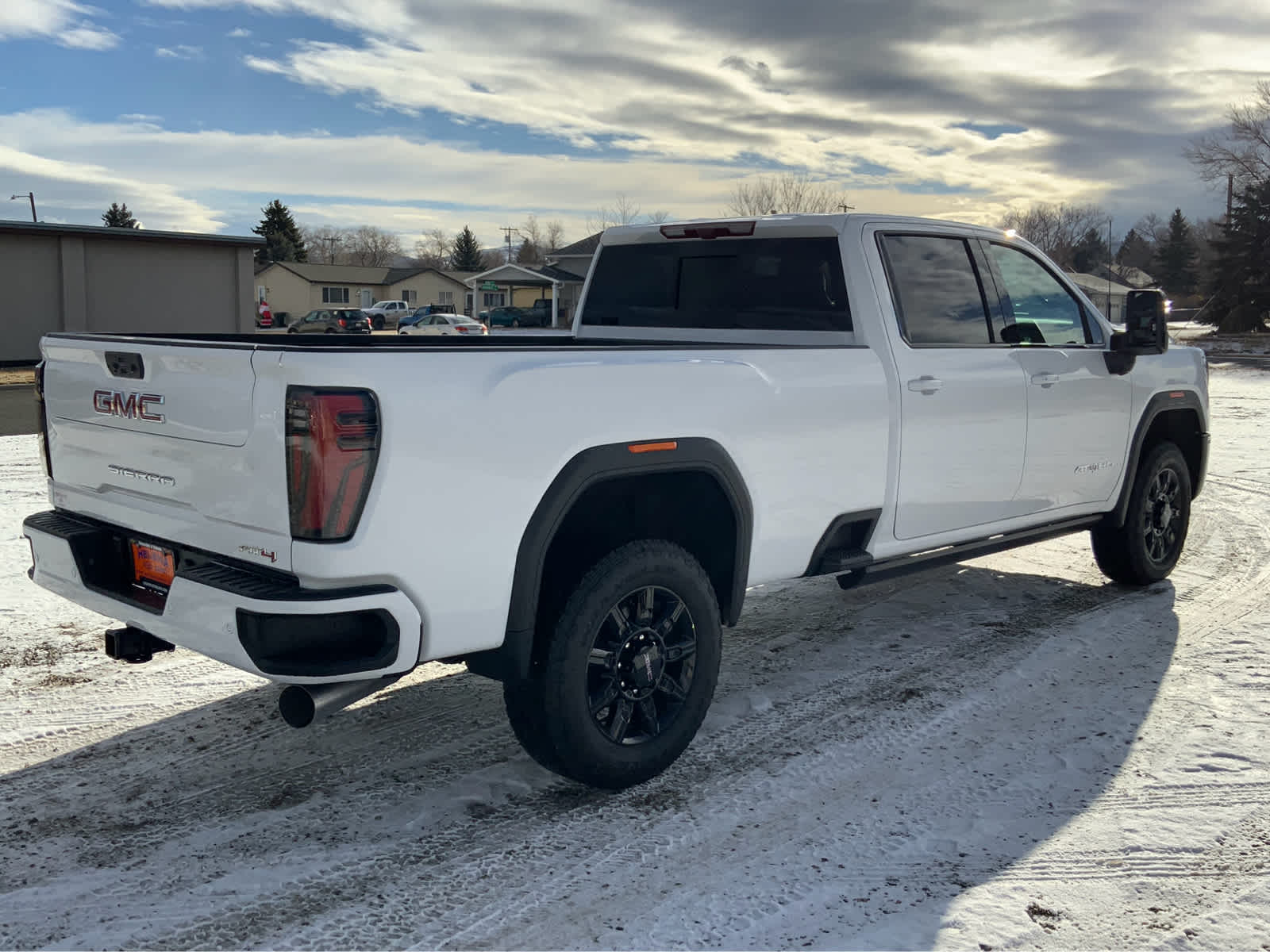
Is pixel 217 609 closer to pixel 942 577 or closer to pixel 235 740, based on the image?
pixel 235 740

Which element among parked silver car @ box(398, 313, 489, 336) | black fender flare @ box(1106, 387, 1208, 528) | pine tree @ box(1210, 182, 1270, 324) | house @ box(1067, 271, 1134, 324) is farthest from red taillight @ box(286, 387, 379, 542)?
house @ box(1067, 271, 1134, 324)

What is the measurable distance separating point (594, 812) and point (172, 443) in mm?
1914

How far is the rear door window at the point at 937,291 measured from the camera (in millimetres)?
5379

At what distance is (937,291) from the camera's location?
556 centimetres

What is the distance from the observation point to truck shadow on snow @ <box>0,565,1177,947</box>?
3355mm

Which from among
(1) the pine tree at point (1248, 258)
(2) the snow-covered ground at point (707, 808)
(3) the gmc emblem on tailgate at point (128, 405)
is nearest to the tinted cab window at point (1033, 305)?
(2) the snow-covered ground at point (707, 808)

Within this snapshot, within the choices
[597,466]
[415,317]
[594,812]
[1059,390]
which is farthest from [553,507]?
[415,317]

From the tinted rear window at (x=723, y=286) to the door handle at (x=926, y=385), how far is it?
1.32ft

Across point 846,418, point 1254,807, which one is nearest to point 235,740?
point 846,418

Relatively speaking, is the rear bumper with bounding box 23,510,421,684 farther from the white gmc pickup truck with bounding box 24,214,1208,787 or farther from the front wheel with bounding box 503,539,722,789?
the front wheel with bounding box 503,539,722,789

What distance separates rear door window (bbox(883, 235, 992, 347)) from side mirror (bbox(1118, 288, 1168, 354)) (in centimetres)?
110

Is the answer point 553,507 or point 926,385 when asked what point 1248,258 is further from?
point 553,507

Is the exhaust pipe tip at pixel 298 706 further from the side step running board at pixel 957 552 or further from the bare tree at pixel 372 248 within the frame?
the bare tree at pixel 372 248

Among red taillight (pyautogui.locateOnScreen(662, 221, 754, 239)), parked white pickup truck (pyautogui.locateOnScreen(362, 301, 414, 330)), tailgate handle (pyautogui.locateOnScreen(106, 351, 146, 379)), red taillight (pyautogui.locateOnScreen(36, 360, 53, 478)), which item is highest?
parked white pickup truck (pyautogui.locateOnScreen(362, 301, 414, 330))
